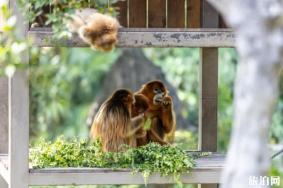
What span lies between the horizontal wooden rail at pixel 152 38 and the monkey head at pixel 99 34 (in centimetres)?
16

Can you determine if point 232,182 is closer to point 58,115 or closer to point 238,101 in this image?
point 238,101

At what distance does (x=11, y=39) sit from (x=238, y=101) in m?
1.96

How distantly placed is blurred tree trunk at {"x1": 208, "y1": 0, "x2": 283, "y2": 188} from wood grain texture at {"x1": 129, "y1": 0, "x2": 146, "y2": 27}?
3840mm

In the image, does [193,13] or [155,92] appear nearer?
[193,13]

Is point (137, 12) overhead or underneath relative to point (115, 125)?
overhead

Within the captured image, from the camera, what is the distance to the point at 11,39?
4.99m

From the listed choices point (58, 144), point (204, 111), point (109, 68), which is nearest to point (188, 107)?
point (109, 68)

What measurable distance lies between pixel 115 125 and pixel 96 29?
1342 millimetres

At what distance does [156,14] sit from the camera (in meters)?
7.31

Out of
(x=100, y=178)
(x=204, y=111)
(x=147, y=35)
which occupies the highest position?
(x=147, y=35)

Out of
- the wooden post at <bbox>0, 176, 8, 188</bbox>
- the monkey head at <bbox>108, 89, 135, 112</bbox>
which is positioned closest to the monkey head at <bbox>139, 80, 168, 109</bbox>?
the monkey head at <bbox>108, 89, 135, 112</bbox>

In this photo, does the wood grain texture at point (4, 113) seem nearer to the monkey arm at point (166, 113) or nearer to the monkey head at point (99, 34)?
the monkey arm at point (166, 113)

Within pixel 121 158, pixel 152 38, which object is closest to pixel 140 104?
pixel 121 158

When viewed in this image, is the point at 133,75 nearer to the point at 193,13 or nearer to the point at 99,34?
the point at 193,13
